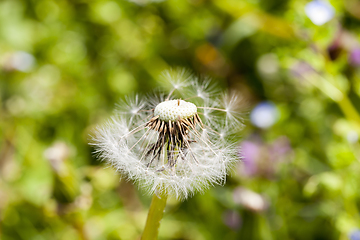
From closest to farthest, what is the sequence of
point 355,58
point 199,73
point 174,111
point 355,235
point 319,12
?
1. point 174,111
2. point 355,235
3. point 319,12
4. point 355,58
5. point 199,73

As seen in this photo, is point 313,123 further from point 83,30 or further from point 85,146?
point 83,30

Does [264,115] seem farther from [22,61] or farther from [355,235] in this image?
[22,61]

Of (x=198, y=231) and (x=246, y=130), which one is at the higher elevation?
(x=246, y=130)

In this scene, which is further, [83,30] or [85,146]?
[83,30]

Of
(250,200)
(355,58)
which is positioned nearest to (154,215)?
(250,200)

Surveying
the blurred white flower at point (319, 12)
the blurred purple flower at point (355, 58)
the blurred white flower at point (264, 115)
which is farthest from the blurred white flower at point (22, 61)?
the blurred purple flower at point (355, 58)

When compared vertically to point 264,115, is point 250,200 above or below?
below

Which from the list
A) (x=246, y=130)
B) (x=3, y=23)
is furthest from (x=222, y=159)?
(x=3, y=23)
